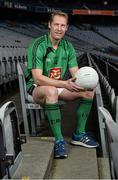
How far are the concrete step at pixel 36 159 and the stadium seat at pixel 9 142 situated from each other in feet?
0.18

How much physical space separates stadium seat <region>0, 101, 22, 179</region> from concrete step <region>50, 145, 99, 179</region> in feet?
0.88

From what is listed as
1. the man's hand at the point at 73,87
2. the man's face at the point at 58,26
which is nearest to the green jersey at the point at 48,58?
the man's face at the point at 58,26

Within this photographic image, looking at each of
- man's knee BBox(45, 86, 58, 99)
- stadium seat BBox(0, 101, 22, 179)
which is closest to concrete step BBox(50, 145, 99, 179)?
stadium seat BBox(0, 101, 22, 179)

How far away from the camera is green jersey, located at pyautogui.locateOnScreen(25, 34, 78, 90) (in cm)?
304

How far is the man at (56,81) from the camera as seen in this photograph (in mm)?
2861

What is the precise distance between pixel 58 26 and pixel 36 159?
3.06 feet

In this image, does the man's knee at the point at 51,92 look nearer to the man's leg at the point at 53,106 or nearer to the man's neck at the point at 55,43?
the man's leg at the point at 53,106

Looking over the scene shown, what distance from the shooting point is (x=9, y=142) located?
2.24 meters

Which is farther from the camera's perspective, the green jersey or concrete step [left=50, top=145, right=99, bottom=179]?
the green jersey

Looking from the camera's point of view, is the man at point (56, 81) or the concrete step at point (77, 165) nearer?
the concrete step at point (77, 165)

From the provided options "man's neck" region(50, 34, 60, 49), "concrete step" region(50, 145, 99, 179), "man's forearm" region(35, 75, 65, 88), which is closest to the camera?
"concrete step" region(50, 145, 99, 179)

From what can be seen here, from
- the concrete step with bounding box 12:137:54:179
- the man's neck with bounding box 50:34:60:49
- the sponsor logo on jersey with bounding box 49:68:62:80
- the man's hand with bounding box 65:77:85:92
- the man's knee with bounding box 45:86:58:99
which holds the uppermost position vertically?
the man's neck with bounding box 50:34:60:49

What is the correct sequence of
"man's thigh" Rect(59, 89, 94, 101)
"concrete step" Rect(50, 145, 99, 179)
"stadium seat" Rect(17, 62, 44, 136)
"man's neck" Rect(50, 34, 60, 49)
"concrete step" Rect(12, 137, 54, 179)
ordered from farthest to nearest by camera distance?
"stadium seat" Rect(17, 62, 44, 136) → "man's neck" Rect(50, 34, 60, 49) → "man's thigh" Rect(59, 89, 94, 101) → "concrete step" Rect(50, 145, 99, 179) → "concrete step" Rect(12, 137, 54, 179)

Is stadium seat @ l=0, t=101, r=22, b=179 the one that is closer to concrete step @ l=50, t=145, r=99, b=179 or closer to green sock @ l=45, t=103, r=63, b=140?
concrete step @ l=50, t=145, r=99, b=179
